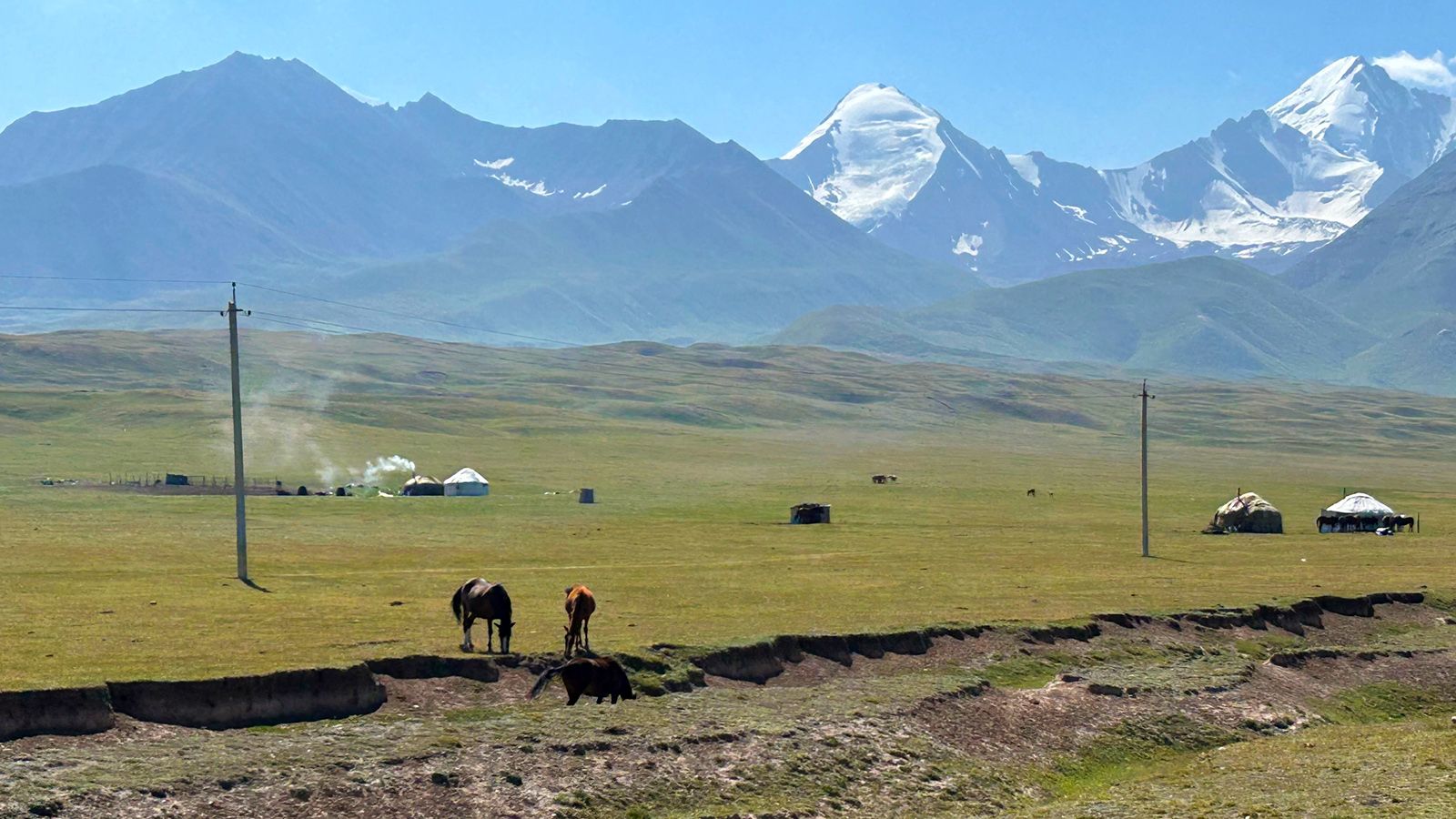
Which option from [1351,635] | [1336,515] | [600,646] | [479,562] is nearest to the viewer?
[600,646]

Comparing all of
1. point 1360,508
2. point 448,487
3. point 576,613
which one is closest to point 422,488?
point 448,487

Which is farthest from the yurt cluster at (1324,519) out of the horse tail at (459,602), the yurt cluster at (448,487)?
the horse tail at (459,602)

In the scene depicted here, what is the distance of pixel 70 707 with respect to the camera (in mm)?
29938

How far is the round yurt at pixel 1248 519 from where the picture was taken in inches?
3829

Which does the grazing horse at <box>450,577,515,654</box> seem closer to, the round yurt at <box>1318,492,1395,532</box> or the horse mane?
the horse mane

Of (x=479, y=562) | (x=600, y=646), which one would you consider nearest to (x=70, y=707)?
(x=600, y=646)

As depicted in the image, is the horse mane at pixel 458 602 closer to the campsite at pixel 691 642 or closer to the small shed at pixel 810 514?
the campsite at pixel 691 642

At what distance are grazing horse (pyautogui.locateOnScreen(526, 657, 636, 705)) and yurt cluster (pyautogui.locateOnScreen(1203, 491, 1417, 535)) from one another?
6829 cm

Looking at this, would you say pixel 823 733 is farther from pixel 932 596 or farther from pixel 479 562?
pixel 479 562

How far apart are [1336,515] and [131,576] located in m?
76.4

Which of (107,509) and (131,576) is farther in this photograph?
(107,509)

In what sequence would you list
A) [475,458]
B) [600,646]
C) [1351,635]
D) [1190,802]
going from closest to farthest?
[1190,802] < [600,646] < [1351,635] < [475,458]

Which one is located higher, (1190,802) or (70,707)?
(70,707)

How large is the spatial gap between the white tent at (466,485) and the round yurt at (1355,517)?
196 feet
